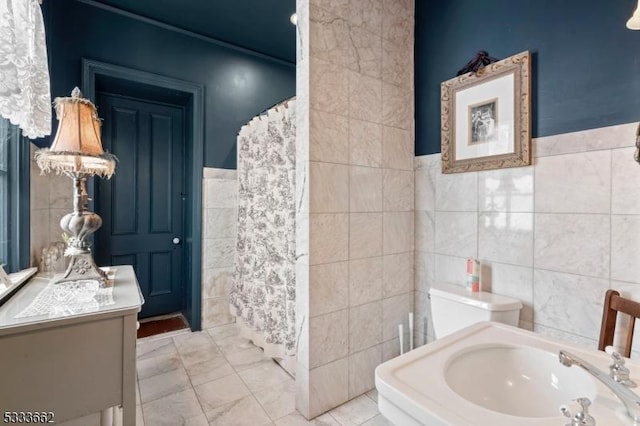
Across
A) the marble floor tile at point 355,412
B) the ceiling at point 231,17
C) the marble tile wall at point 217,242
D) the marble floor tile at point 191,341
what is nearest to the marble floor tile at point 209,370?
the marble floor tile at point 191,341

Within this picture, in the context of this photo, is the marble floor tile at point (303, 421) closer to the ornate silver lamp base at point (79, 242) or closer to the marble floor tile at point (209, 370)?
the marble floor tile at point (209, 370)

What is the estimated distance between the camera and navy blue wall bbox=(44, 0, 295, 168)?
7.40 feet

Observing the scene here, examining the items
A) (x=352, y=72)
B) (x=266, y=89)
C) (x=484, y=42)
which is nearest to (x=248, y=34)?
(x=266, y=89)

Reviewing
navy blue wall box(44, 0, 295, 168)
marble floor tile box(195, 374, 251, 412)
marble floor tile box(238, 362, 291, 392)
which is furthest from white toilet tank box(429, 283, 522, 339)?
navy blue wall box(44, 0, 295, 168)

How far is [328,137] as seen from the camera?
1.70 m

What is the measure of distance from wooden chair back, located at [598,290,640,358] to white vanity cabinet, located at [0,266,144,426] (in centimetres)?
185

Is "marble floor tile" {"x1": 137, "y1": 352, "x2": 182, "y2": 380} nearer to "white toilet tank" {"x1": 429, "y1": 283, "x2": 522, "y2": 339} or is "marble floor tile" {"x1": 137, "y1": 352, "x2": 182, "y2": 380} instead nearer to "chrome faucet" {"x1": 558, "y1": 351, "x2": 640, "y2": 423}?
"white toilet tank" {"x1": 429, "y1": 283, "x2": 522, "y2": 339}

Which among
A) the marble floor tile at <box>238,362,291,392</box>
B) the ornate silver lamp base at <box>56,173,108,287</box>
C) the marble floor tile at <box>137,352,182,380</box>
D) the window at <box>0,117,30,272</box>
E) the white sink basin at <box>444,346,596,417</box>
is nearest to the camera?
the white sink basin at <box>444,346,596,417</box>

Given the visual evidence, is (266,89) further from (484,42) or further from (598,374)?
(598,374)

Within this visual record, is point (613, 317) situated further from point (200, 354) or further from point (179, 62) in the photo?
point (179, 62)

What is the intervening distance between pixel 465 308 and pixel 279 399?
1.22m

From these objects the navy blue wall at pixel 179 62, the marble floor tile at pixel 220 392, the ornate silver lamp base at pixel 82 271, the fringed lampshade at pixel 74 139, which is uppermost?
the navy blue wall at pixel 179 62

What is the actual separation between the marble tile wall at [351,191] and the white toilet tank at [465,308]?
0.34 meters

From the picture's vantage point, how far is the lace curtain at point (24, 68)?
0.94 metres
